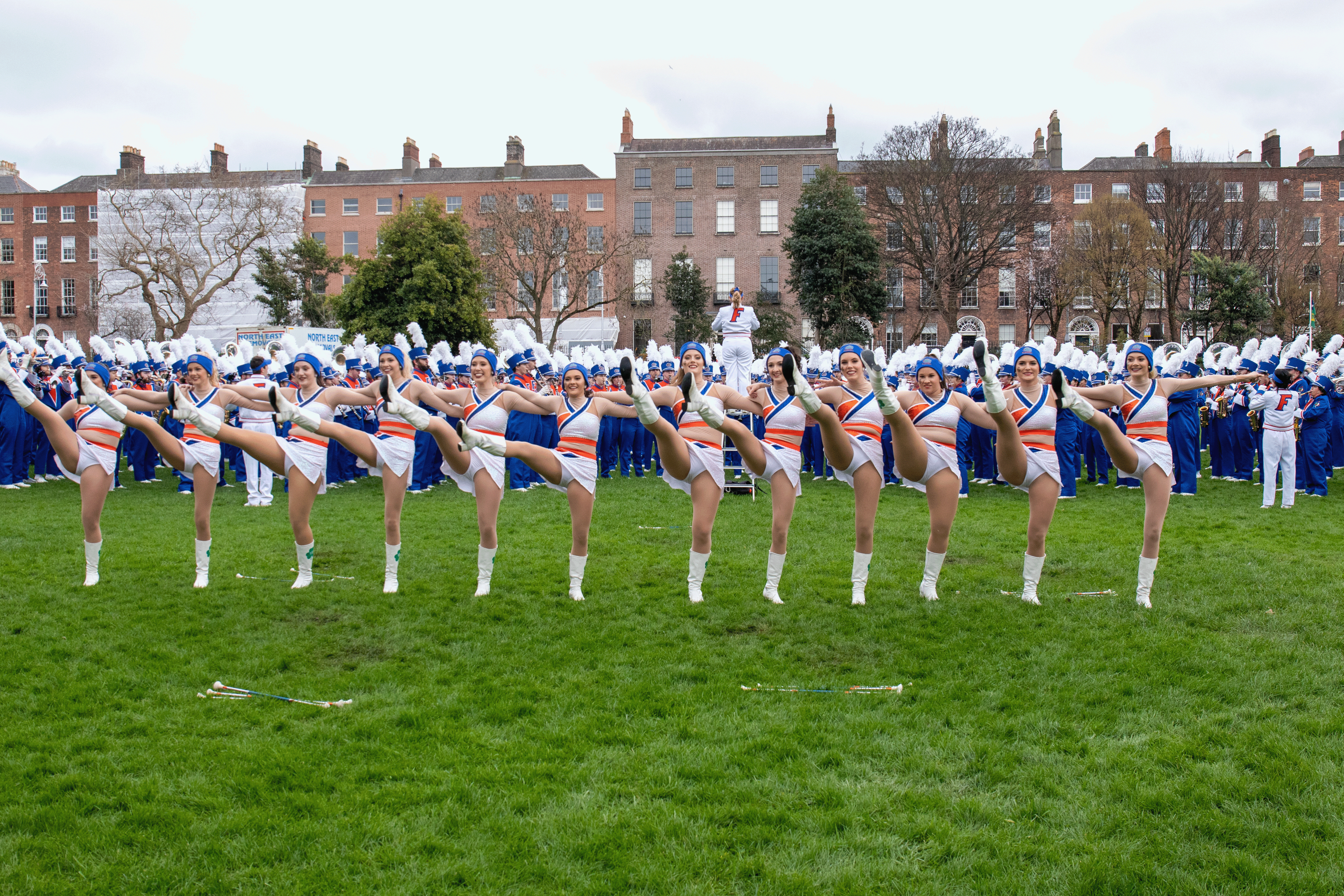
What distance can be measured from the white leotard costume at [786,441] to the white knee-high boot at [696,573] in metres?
0.99

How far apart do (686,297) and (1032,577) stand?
4228 cm

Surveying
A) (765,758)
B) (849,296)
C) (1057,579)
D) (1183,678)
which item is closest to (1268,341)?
(1057,579)

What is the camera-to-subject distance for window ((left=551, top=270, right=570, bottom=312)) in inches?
1763

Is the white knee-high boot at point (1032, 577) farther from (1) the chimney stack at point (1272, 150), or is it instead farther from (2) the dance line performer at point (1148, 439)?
(1) the chimney stack at point (1272, 150)

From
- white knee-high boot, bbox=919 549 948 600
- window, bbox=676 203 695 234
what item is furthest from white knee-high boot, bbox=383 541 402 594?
→ window, bbox=676 203 695 234

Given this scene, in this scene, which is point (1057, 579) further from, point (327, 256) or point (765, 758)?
point (327, 256)

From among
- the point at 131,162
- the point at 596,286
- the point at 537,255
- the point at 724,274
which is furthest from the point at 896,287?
the point at 131,162

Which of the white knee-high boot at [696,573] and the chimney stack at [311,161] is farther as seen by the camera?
the chimney stack at [311,161]

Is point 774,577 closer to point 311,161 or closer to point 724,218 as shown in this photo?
point 724,218

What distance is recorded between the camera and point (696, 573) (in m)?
8.52

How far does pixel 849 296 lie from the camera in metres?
42.1

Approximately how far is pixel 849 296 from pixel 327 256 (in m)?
29.3

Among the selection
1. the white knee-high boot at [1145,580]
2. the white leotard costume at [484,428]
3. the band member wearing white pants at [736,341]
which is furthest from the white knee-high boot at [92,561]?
the band member wearing white pants at [736,341]

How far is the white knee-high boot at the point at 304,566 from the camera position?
8898 mm
